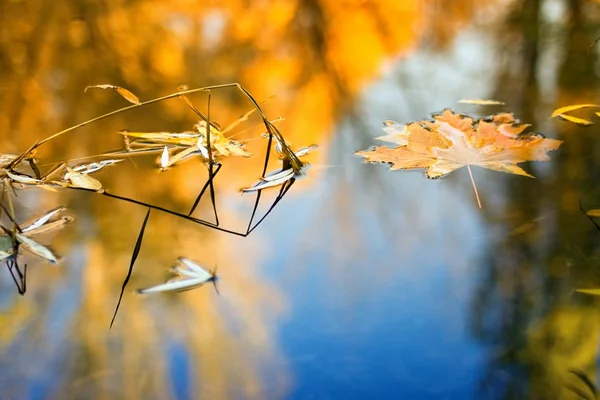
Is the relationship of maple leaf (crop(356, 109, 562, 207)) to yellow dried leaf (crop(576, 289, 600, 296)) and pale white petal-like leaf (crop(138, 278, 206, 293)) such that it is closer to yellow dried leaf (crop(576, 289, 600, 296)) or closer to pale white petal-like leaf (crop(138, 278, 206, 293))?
yellow dried leaf (crop(576, 289, 600, 296))

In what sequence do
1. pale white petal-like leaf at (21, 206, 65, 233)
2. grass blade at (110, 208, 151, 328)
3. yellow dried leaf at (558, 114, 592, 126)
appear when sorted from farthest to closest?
yellow dried leaf at (558, 114, 592, 126) < pale white petal-like leaf at (21, 206, 65, 233) < grass blade at (110, 208, 151, 328)

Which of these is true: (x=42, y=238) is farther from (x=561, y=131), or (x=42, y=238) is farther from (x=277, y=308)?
(x=561, y=131)

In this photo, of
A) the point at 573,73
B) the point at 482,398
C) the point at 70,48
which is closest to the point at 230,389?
the point at 482,398

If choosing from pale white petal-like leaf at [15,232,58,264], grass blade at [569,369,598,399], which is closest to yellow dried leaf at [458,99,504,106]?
grass blade at [569,369,598,399]

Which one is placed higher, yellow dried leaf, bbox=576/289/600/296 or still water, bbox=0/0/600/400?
still water, bbox=0/0/600/400

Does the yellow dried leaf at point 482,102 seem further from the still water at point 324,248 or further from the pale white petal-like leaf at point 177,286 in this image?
the pale white petal-like leaf at point 177,286

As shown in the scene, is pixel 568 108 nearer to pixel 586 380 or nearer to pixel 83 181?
pixel 586 380

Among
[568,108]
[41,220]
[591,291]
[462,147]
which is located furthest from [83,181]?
[568,108]
